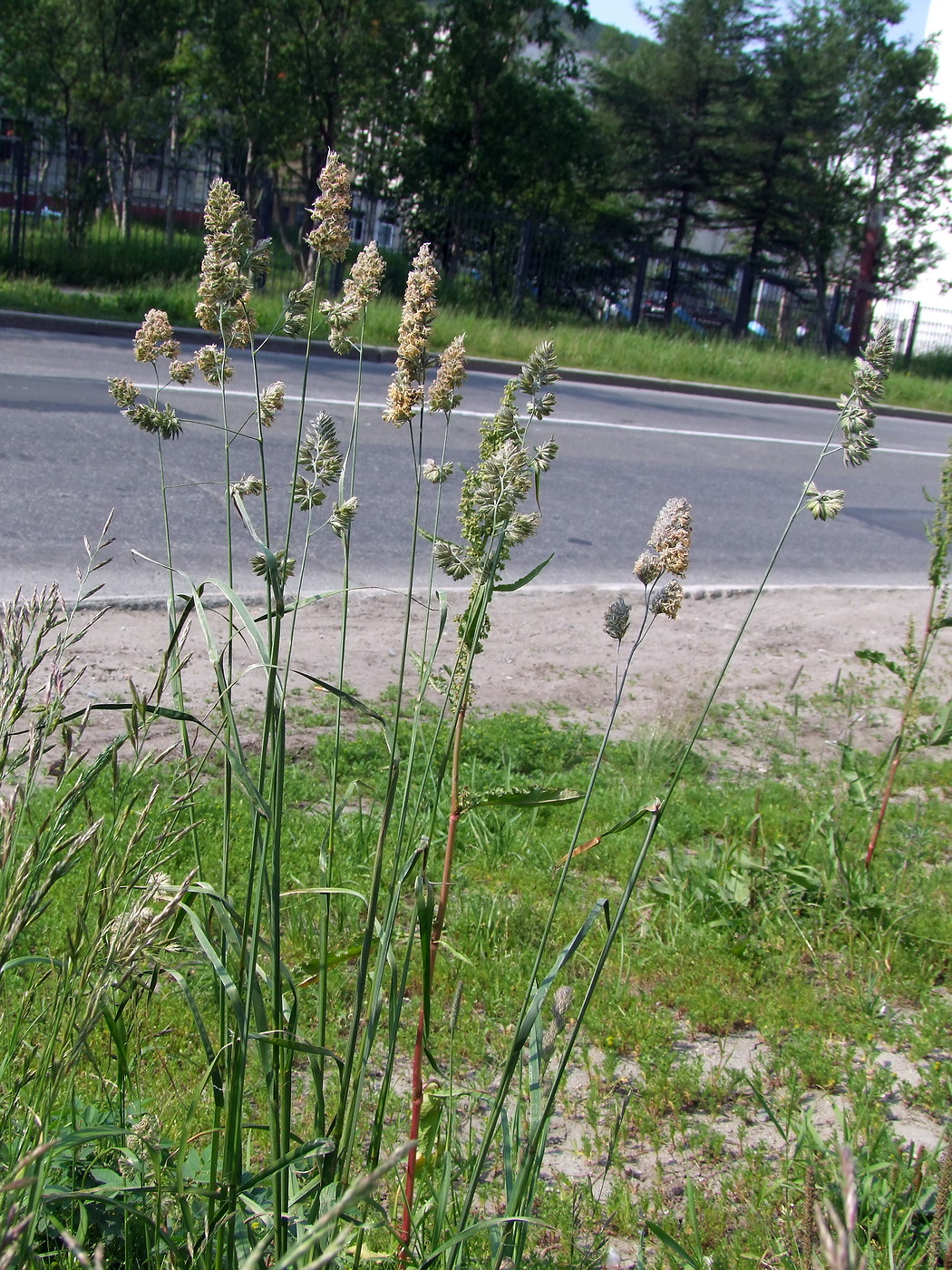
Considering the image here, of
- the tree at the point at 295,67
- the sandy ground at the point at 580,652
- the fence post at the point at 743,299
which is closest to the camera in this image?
the sandy ground at the point at 580,652

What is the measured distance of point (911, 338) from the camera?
25469 millimetres

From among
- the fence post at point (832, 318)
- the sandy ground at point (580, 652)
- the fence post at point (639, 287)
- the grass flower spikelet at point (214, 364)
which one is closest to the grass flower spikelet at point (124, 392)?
the grass flower spikelet at point (214, 364)

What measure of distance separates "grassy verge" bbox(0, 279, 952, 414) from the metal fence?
98cm

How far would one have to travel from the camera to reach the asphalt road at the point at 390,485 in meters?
6.25

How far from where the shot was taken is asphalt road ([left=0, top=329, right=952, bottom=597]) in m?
6.25

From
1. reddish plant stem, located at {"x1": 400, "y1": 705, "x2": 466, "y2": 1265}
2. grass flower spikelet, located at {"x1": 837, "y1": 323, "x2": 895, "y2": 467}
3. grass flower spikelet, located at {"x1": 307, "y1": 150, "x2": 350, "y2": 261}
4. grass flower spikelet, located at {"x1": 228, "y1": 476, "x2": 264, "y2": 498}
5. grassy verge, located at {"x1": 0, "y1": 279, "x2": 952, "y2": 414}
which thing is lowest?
reddish plant stem, located at {"x1": 400, "y1": 705, "x2": 466, "y2": 1265}

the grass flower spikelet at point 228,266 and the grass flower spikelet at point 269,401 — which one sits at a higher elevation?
the grass flower spikelet at point 228,266

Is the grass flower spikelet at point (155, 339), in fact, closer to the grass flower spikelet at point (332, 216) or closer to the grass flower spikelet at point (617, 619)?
the grass flower spikelet at point (332, 216)

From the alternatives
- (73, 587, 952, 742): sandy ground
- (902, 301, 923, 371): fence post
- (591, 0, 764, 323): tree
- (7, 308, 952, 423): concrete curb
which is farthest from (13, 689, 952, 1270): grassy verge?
(591, 0, 764, 323): tree

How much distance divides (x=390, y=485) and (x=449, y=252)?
13407 mm

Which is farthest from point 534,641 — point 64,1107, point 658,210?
point 658,210

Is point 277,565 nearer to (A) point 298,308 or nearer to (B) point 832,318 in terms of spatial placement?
(A) point 298,308

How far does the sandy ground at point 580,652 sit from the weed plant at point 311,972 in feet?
5.62

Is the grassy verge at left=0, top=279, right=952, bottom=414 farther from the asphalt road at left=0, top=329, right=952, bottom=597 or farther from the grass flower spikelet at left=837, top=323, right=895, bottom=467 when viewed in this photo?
the grass flower spikelet at left=837, top=323, right=895, bottom=467
